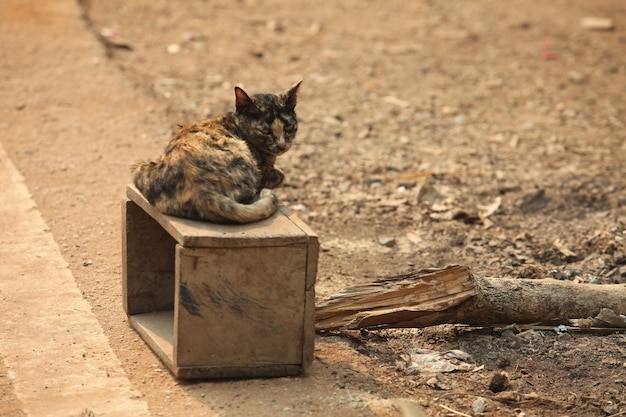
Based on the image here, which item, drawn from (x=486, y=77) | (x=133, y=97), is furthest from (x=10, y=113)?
(x=486, y=77)

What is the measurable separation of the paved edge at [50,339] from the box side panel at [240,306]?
45cm

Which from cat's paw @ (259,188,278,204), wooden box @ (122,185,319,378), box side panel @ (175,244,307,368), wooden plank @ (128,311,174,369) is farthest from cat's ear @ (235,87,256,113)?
wooden plank @ (128,311,174,369)

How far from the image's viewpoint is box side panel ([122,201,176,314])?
211 inches

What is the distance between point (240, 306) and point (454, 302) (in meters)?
1.31

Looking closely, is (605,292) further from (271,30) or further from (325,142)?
(271,30)

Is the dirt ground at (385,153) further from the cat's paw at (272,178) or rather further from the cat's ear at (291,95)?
the cat's ear at (291,95)

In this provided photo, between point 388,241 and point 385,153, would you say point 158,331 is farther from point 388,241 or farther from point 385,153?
point 385,153

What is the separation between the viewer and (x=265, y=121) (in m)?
5.53

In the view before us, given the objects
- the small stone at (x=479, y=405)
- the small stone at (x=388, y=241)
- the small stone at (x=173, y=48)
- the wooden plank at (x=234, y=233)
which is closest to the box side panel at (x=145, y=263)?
the wooden plank at (x=234, y=233)

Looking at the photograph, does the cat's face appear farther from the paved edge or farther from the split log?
the paved edge

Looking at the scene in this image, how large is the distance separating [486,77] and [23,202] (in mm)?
5951

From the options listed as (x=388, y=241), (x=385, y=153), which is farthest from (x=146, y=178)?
(x=385, y=153)

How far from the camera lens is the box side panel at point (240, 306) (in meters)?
4.60

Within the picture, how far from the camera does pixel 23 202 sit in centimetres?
728
